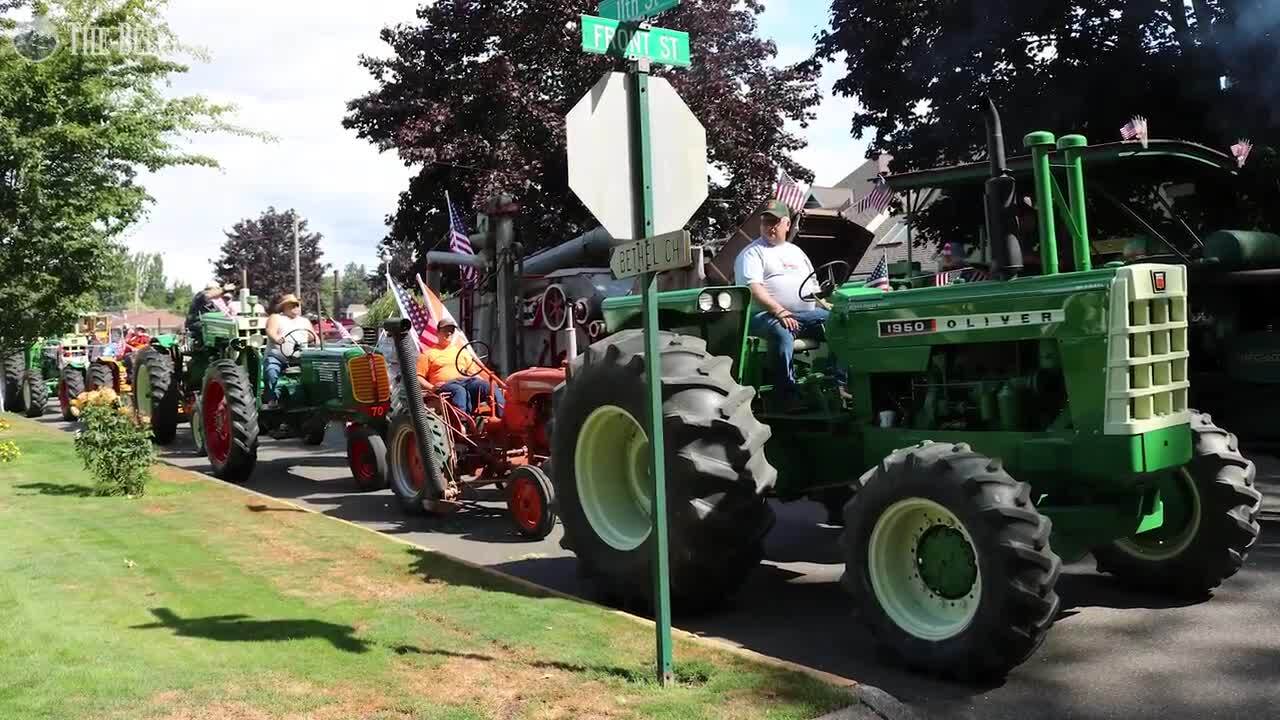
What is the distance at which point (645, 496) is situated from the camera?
262 inches

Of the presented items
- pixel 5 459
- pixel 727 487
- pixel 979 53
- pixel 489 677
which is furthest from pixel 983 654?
pixel 979 53

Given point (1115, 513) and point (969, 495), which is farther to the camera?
point (1115, 513)

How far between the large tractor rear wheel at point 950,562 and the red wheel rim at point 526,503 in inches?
137

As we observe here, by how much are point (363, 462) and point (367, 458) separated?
89 millimetres

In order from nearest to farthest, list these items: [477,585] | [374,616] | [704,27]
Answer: [374,616]
[477,585]
[704,27]

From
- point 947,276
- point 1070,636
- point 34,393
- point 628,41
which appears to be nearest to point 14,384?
point 34,393

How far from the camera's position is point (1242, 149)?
1288 centimetres

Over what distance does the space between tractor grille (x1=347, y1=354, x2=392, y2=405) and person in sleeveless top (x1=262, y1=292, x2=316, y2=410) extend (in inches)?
68.9

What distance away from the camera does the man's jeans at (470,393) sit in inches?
382

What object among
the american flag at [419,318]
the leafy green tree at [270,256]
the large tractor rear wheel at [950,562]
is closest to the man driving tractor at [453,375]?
the american flag at [419,318]

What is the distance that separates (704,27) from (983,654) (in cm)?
1661

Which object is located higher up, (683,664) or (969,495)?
(969,495)

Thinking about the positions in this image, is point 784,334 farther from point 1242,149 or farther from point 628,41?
point 1242,149

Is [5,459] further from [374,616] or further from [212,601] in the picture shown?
[374,616]
